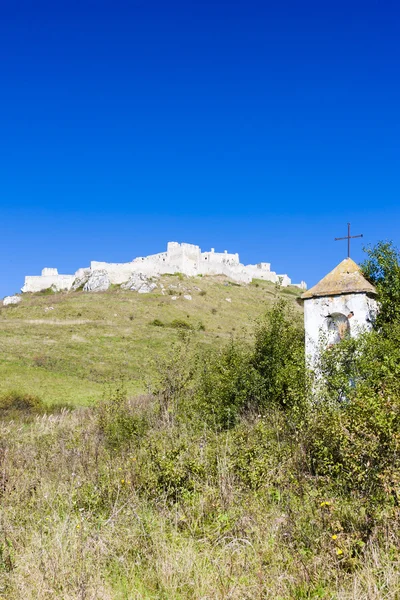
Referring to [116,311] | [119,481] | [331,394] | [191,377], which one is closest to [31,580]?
[119,481]

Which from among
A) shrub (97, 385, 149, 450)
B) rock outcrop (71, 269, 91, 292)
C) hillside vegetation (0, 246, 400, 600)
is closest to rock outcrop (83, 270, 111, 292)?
rock outcrop (71, 269, 91, 292)

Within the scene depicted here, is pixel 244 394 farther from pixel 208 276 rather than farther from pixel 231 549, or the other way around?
pixel 208 276

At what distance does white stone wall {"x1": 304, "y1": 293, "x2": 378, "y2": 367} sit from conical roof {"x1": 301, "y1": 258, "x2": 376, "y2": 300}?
0.51 ft

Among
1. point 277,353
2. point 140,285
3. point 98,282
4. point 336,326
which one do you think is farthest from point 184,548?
point 98,282

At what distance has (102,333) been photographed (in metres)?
Answer: 49.4

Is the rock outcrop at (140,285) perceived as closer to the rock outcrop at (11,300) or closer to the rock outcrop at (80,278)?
the rock outcrop at (80,278)

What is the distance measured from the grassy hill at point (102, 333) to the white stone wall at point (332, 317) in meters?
3.57

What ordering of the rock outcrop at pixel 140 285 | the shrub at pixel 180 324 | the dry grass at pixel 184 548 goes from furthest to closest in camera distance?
1. the rock outcrop at pixel 140 285
2. the shrub at pixel 180 324
3. the dry grass at pixel 184 548

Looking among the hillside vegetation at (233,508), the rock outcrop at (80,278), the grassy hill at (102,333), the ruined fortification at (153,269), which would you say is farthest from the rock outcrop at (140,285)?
the hillside vegetation at (233,508)

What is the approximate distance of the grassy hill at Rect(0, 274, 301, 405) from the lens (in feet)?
101

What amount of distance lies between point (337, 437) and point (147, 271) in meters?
102

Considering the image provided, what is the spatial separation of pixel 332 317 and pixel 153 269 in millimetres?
98126

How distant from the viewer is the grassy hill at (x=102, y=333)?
101ft

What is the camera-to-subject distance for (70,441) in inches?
480
